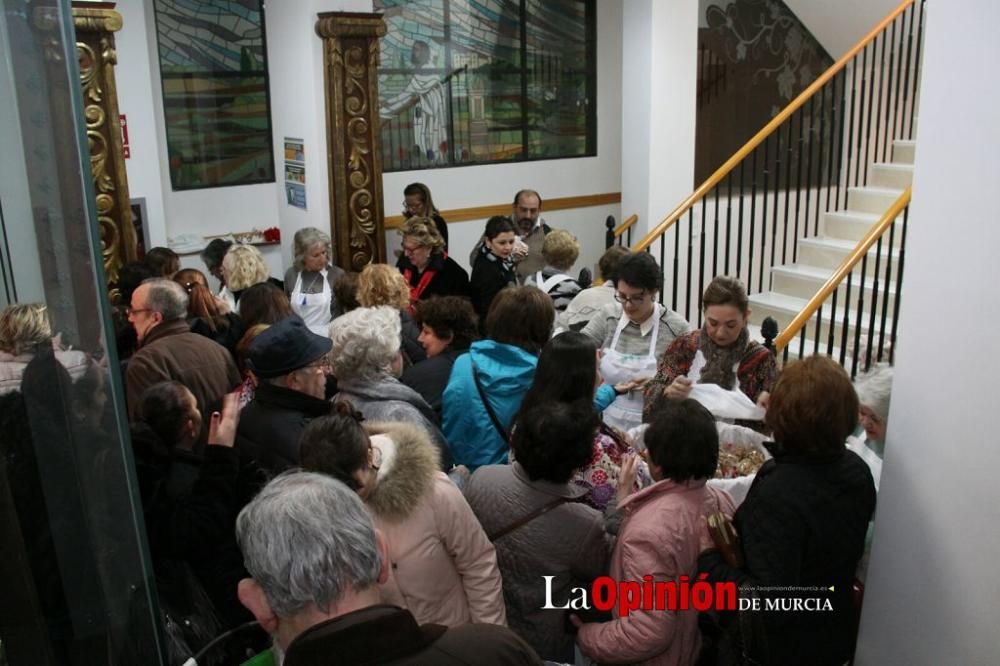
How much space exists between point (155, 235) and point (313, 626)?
541cm

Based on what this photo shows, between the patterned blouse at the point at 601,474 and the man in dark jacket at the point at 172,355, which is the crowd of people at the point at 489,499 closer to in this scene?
the patterned blouse at the point at 601,474

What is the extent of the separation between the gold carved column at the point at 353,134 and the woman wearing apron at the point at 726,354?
11.2ft

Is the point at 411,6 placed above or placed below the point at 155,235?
above

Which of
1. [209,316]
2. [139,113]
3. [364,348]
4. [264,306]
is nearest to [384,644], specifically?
[364,348]

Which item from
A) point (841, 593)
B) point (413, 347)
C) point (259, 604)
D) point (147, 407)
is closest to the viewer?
point (259, 604)

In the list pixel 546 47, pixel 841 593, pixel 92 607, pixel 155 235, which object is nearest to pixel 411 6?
pixel 546 47

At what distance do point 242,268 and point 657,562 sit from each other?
9.95 feet

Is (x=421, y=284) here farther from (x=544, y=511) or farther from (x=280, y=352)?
(x=544, y=511)

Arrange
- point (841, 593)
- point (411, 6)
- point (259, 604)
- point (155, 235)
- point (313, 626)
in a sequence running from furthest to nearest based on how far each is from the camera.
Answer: point (411, 6), point (155, 235), point (841, 593), point (259, 604), point (313, 626)

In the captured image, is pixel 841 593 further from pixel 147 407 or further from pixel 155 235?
pixel 155 235

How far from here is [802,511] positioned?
2160 mm

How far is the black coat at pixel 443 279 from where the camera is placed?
5012 millimetres

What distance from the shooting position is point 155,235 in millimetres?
6273

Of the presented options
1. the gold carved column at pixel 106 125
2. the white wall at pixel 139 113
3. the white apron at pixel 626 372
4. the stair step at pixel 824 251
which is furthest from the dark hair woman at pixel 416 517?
the stair step at pixel 824 251
